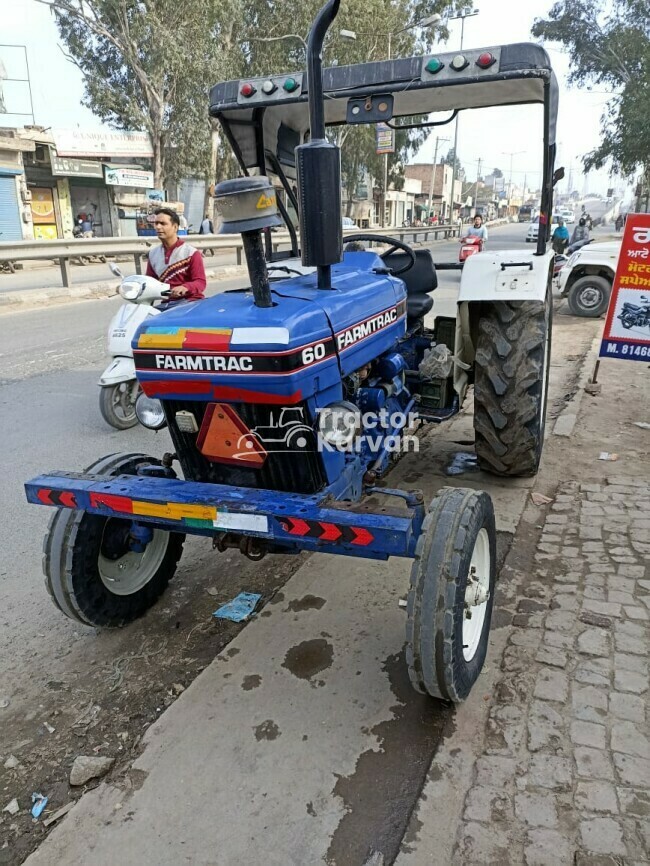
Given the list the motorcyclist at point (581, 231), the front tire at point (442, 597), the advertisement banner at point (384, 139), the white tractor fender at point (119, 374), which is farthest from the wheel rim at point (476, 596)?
the motorcyclist at point (581, 231)

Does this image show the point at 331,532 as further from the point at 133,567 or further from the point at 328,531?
the point at 133,567

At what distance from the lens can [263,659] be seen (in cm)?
275

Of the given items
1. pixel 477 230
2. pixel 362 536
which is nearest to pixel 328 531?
pixel 362 536

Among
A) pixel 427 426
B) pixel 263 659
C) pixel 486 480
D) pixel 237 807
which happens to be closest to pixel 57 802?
pixel 237 807

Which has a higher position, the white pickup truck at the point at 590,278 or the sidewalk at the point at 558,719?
the white pickup truck at the point at 590,278

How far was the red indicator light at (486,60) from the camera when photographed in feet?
10.2

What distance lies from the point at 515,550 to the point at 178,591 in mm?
1820

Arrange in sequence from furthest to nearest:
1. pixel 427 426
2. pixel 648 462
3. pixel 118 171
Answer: pixel 118 171
pixel 427 426
pixel 648 462

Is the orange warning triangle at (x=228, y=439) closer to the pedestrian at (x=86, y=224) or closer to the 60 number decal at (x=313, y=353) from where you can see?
the 60 number decal at (x=313, y=353)

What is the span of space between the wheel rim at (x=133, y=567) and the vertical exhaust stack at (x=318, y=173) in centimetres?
155

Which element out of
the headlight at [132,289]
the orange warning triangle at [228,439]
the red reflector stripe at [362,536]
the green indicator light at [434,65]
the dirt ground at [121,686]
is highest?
the green indicator light at [434,65]

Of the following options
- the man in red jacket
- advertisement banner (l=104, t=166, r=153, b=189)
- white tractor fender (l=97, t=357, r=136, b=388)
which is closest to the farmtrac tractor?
the man in red jacket

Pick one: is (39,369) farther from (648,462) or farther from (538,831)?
(538,831)

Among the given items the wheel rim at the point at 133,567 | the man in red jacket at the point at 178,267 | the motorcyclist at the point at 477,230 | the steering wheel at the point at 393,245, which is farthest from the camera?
the motorcyclist at the point at 477,230
